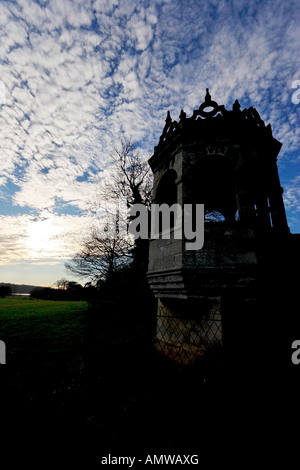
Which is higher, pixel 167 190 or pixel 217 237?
pixel 167 190

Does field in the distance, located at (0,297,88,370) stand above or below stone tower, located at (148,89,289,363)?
below

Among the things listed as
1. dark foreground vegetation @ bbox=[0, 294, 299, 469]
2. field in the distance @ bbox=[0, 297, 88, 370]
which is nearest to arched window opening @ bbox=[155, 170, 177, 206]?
dark foreground vegetation @ bbox=[0, 294, 299, 469]

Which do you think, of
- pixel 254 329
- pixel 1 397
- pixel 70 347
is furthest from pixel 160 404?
pixel 70 347

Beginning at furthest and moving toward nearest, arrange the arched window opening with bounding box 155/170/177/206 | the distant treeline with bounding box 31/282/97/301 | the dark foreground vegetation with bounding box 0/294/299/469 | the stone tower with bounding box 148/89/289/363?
the distant treeline with bounding box 31/282/97/301 → the arched window opening with bounding box 155/170/177/206 → the stone tower with bounding box 148/89/289/363 → the dark foreground vegetation with bounding box 0/294/299/469

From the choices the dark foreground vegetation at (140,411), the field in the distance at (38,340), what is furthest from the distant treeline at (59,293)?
the dark foreground vegetation at (140,411)

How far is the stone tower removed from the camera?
13.0 ft

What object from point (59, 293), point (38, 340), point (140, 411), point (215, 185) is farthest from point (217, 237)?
point (59, 293)

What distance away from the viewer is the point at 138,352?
5379 mm

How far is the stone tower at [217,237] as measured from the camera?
3949 millimetres

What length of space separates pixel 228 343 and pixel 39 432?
3.35 m

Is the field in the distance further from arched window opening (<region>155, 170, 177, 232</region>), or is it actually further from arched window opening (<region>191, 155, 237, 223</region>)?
arched window opening (<region>191, 155, 237, 223</region>)

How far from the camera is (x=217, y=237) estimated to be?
4227mm

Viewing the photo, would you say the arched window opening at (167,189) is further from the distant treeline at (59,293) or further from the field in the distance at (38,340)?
the distant treeline at (59,293)

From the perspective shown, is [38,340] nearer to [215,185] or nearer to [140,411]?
[140,411]
